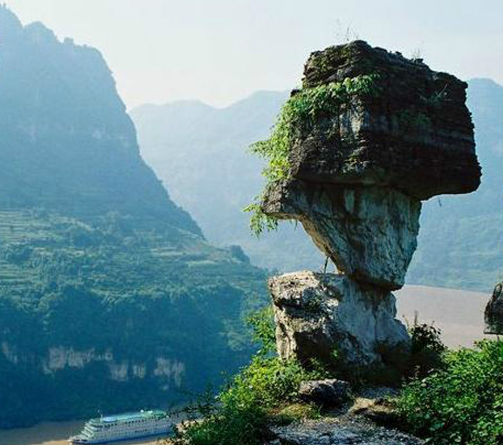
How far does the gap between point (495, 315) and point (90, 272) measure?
61052 millimetres

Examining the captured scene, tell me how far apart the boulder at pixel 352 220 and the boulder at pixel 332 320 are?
23 centimetres

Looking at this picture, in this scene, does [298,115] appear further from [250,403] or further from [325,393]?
[250,403]

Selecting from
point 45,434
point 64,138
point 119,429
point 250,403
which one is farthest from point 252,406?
point 64,138

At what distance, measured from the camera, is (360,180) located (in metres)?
7.97

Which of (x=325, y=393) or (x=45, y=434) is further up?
(x=325, y=393)

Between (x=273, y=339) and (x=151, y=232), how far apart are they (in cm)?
7477

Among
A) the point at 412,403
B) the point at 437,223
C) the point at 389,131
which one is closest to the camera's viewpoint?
the point at 412,403

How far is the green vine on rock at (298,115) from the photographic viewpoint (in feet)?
26.4

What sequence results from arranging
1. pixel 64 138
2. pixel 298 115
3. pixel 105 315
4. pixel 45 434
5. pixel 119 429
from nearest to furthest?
1. pixel 298 115
2. pixel 119 429
3. pixel 45 434
4. pixel 105 315
5. pixel 64 138

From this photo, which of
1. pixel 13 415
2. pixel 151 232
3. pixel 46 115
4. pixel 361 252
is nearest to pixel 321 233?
pixel 361 252

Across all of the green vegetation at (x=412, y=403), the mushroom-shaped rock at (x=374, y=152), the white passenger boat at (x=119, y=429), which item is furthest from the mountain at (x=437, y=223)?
the green vegetation at (x=412, y=403)

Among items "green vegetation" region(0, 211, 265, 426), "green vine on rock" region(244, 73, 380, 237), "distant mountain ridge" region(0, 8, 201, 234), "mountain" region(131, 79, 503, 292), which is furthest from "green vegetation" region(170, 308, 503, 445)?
"mountain" region(131, 79, 503, 292)

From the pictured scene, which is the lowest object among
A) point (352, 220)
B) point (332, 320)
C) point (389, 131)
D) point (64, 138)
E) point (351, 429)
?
point (351, 429)

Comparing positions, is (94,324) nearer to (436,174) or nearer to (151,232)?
(151,232)
